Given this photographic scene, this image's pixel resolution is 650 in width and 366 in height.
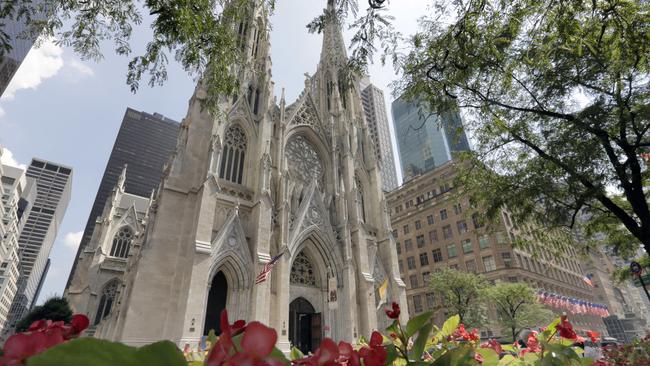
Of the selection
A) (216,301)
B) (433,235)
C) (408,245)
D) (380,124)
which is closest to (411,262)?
(408,245)

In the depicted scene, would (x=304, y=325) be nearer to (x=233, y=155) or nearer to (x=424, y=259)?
(x=233, y=155)

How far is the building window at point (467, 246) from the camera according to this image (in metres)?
42.6

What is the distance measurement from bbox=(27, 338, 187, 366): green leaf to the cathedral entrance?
23.6 meters

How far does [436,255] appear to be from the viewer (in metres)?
46.6

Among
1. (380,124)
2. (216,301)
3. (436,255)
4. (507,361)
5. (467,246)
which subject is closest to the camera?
(507,361)

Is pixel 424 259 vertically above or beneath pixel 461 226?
beneath

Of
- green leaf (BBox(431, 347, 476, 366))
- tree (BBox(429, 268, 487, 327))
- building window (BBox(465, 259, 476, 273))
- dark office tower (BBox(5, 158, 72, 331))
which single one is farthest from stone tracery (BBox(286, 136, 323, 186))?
dark office tower (BBox(5, 158, 72, 331))

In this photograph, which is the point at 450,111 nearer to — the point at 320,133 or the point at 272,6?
the point at 272,6

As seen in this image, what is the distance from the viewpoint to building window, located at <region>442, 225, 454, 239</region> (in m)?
45.8

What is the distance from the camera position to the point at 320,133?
104 feet

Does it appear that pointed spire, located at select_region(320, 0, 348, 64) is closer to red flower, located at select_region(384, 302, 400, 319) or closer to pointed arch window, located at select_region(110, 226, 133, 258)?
pointed arch window, located at select_region(110, 226, 133, 258)

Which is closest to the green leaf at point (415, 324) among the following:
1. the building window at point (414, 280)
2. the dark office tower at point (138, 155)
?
the building window at point (414, 280)

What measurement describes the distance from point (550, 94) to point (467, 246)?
1440 inches

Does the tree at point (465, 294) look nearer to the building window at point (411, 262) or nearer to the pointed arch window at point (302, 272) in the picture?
the pointed arch window at point (302, 272)
